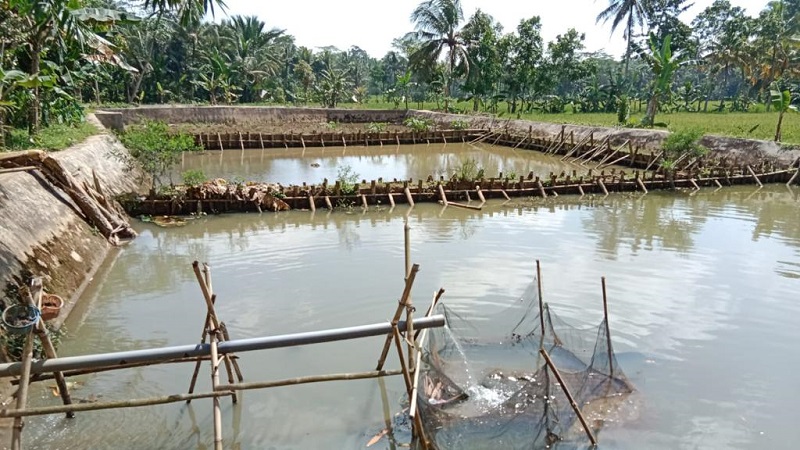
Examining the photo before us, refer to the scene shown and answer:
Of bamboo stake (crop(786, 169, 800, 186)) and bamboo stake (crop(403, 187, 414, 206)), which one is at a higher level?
bamboo stake (crop(786, 169, 800, 186))

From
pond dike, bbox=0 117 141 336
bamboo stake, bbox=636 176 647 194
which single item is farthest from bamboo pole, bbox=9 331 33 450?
bamboo stake, bbox=636 176 647 194

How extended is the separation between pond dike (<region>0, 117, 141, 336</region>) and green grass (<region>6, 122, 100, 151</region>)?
6.30ft

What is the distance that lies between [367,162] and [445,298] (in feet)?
55.4

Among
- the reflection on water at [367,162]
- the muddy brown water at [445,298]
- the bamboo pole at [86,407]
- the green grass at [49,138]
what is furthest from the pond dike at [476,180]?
the bamboo pole at [86,407]

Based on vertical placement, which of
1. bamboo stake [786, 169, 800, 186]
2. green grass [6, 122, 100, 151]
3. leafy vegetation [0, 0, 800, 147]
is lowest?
bamboo stake [786, 169, 800, 186]

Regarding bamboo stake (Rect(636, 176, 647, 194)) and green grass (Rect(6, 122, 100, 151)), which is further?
bamboo stake (Rect(636, 176, 647, 194))

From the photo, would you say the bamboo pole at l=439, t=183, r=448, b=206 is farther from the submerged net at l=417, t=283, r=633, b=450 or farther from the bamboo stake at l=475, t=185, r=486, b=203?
the submerged net at l=417, t=283, r=633, b=450

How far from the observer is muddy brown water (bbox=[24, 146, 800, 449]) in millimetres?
5668

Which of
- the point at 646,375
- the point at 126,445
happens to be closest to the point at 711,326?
the point at 646,375

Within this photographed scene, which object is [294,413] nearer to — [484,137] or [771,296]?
[771,296]

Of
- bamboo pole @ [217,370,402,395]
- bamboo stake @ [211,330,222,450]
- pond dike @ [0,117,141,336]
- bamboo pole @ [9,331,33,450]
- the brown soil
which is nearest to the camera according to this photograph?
bamboo stake @ [211,330,222,450]

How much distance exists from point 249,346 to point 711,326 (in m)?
6.99

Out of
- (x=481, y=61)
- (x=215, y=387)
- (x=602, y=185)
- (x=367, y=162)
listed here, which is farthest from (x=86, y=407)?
(x=481, y=61)

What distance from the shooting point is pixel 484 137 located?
105 ft
